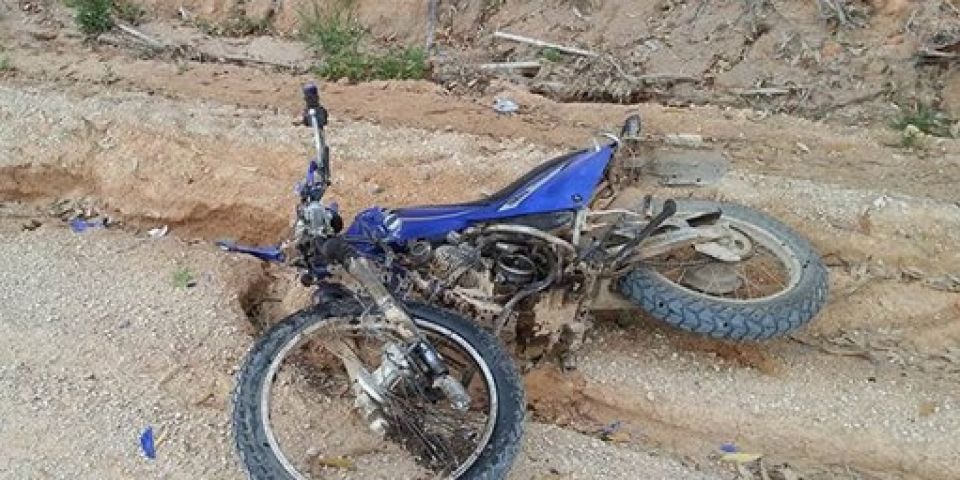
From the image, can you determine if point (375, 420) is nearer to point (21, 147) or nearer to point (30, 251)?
point (30, 251)

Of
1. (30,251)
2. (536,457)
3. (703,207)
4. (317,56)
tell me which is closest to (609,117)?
(703,207)

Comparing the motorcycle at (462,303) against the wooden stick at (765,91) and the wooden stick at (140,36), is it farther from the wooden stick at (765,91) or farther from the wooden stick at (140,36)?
the wooden stick at (140,36)

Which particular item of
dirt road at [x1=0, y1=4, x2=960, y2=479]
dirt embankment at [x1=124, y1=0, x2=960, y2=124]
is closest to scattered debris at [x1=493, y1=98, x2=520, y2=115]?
dirt road at [x1=0, y1=4, x2=960, y2=479]

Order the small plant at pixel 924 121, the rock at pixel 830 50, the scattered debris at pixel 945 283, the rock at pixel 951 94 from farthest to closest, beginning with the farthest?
the rock at pixel 830 50 → the rock at pixel 951 94 → the small plant at pixel 924 121 → the scattered debris at pixel 945 283

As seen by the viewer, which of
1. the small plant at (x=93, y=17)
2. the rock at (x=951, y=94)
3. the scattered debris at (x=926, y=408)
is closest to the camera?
the scattered debris at (x=926, y=408)

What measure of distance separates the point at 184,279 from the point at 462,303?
65.1 inches

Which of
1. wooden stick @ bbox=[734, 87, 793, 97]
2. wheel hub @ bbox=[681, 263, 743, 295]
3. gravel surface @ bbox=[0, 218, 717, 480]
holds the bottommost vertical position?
gravel surface @ bbox=[0, 218, 717, 480]

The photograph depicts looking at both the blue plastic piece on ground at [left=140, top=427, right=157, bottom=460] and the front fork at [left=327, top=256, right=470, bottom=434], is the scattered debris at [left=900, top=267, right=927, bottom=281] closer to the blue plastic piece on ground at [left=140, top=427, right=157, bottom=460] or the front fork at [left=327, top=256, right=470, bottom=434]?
the front fork at [left=327, top=256, right=470, bottom=434]

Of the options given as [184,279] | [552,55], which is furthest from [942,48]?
[184,279]

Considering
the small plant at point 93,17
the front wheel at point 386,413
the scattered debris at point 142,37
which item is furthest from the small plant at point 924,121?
the small plant at point 93,17

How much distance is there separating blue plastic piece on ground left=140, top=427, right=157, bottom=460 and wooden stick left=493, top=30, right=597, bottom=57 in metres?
4.27

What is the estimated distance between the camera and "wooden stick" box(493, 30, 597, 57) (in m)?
7.18

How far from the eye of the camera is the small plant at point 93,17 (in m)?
7.82

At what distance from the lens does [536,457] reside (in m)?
3.96
